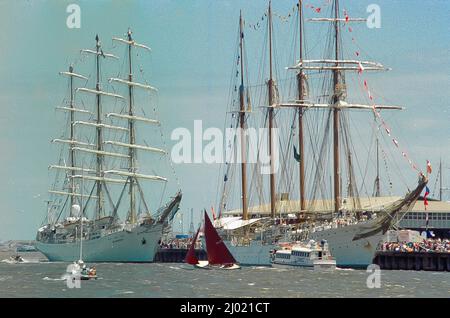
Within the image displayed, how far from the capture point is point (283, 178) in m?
133

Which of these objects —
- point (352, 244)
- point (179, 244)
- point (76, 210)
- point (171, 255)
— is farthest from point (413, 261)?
point (179, 244)

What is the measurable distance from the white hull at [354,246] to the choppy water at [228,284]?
4.86 meters

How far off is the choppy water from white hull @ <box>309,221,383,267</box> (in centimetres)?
486

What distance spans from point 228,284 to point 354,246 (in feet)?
96.7

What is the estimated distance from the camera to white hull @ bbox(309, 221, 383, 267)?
121m

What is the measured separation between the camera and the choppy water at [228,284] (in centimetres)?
8531

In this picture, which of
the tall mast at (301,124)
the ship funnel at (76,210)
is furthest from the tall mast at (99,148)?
the tall mast at (301,124)

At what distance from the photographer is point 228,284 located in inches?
3735

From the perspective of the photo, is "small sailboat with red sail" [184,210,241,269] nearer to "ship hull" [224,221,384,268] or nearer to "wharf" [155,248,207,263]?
"ship hull" [224,221,384,268]

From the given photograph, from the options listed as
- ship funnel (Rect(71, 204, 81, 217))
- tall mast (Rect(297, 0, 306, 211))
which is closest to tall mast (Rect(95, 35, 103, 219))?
ship funnel (Rect(71, 204, 81, 217))
